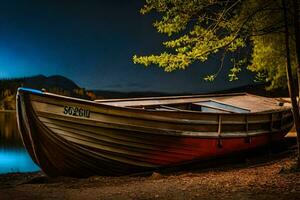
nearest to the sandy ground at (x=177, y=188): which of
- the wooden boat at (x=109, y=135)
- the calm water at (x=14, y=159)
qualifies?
the wooden boat at (x=109, y=135)

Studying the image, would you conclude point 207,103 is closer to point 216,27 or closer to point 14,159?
point 216,27

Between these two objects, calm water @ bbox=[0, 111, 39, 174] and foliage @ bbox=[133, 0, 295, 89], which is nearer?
foliage @ bbox=[133, 0, 295, 89]

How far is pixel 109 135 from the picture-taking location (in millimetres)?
12344

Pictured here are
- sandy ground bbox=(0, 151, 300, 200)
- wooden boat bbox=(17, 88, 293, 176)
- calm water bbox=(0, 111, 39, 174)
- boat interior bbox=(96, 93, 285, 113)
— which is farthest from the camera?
calm water bbox=(0, 111, 39, 174)

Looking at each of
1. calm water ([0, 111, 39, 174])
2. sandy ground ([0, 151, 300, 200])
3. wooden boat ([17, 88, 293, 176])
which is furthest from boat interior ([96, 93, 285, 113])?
calm water ([0, 111, 39, 174])

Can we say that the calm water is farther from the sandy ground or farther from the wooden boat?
the sandy ground

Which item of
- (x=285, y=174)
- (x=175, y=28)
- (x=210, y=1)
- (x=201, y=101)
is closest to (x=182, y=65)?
Result: (x=175, y=28)

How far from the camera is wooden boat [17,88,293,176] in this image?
11898 mm

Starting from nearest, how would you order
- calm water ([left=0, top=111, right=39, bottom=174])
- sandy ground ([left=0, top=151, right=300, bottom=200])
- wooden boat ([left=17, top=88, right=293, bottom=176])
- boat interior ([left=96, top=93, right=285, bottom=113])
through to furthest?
sandy ground ([left=0, top=151, right=300, bottom=200]), wooden boat ([left=17, top=88, right=293, bottom=176]), boat interior ([left=96, top=93, right=285, bottom=113]), calm water ([left=0, top=111, right=39, bottom=174])

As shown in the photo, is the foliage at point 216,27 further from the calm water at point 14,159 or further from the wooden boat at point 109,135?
the calm water at point 14,159

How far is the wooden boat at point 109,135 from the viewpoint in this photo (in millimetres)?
11898

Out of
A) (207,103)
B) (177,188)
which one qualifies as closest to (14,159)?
(207,103)

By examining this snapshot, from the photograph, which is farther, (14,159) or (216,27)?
(14,159)

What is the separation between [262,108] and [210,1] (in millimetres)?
8315
